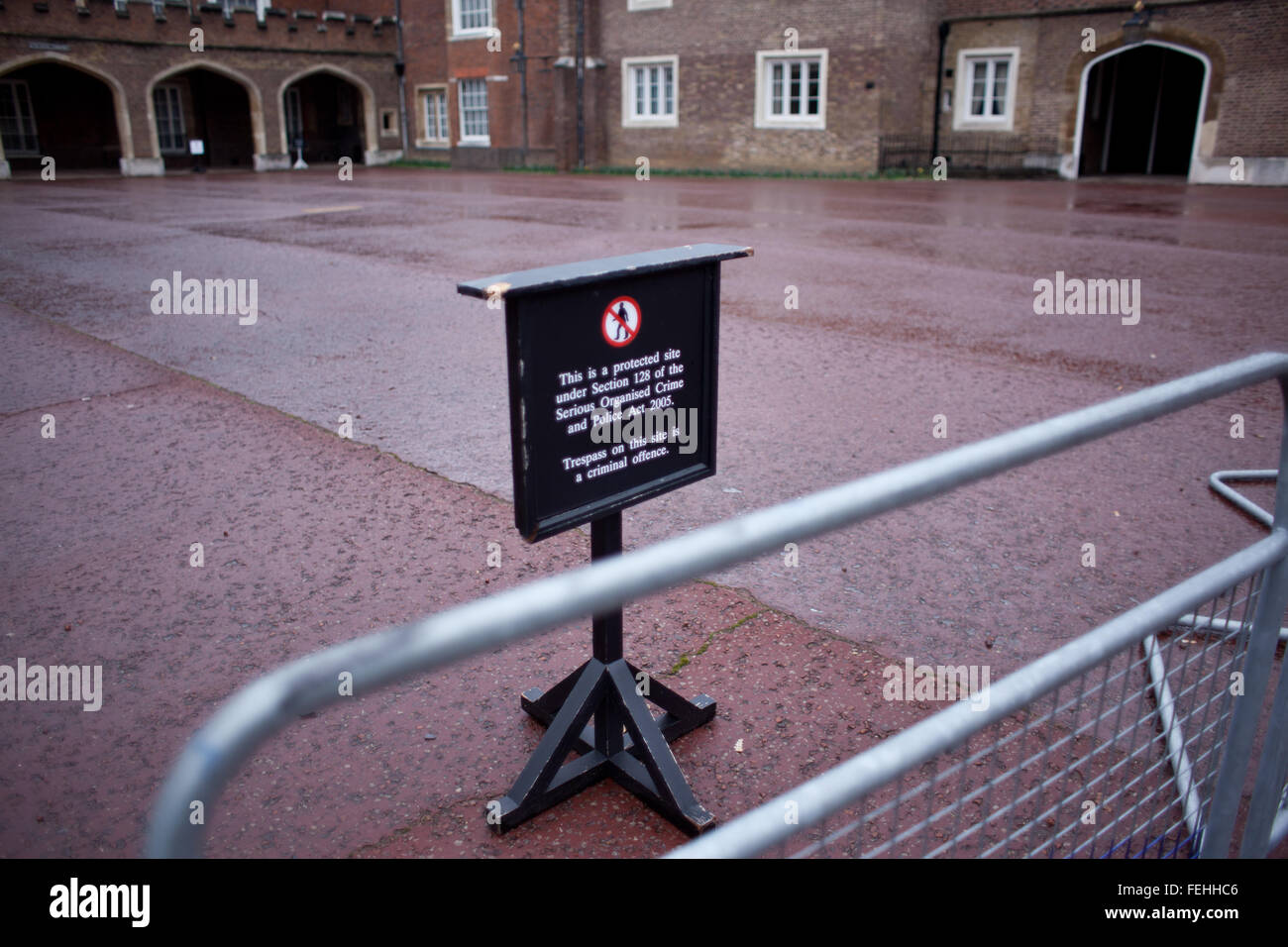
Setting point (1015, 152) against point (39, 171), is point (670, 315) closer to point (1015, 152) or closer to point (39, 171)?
point (1015, 152)

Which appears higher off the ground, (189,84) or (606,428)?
(189,84)

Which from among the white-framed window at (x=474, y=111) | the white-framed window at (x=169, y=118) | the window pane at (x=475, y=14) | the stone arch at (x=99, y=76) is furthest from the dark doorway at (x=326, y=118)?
the stone arch at (x=99, y=76)

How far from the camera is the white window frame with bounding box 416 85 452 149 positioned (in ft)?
127

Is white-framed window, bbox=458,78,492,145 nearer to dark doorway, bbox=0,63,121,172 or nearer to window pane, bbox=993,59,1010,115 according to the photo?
dark doorway, bbox=0,63,121,172

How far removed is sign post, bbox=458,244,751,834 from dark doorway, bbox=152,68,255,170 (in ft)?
132

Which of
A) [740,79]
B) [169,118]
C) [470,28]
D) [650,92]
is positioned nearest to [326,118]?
[169,118]

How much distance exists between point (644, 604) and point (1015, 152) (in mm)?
26600

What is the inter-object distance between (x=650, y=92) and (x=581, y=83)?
2.32 m

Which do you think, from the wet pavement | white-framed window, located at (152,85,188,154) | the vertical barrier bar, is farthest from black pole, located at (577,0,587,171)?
the vertical barrier bar

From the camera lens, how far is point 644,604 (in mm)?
4020

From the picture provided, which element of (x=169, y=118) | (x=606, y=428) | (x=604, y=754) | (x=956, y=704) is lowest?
(x=604, y=754)

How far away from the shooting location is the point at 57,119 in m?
36.3

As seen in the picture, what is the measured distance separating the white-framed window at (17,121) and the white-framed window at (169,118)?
4194 millimetres

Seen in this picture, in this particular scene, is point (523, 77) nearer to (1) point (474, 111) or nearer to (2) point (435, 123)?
(1) point (474, 111)
